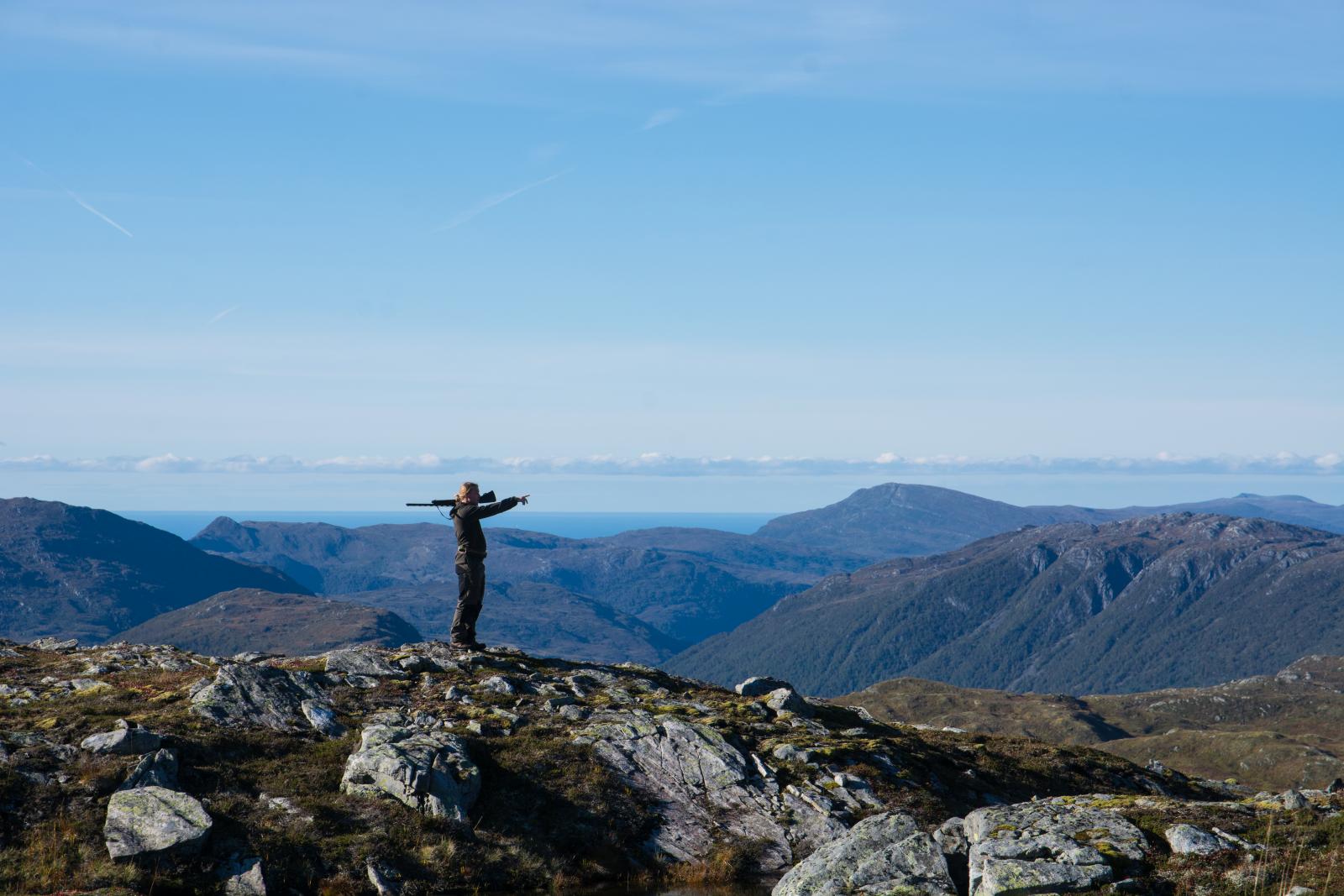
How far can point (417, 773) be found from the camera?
2756 cm

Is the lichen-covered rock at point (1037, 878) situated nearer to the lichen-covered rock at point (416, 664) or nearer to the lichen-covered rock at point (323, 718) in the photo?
the lichen-covered rock at point (323, 718)

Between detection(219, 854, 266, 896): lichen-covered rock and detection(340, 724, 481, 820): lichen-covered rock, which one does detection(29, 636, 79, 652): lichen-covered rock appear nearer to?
detection(340, 724, 481, 820): lichen-covered rock

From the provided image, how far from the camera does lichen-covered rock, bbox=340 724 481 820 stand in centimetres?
2731

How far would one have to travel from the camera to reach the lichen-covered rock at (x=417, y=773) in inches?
1075

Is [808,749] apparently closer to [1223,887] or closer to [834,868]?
[834,868]

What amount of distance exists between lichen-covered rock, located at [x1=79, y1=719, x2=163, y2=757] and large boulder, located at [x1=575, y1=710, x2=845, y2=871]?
1194 centimetres

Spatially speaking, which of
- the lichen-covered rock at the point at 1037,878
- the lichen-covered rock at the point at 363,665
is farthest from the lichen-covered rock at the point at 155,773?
the lichen-covered rock at the point at 1037,878

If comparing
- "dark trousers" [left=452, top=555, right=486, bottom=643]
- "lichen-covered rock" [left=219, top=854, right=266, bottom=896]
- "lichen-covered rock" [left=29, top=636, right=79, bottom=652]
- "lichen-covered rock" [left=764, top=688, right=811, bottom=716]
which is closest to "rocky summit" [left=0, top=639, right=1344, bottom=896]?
"lichen-covered rock" [left=219, top=854, right=266, bottom=896]

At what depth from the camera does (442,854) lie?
1012 inches

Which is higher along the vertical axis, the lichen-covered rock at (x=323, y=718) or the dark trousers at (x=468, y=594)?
the dark trousers at (x=468, y=594)

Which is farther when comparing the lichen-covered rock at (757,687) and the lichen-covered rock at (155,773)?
the lichen-covered rock at (757,687)

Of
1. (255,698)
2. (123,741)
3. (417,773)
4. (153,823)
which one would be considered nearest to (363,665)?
(255,698)

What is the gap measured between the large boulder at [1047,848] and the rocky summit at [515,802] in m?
0.07

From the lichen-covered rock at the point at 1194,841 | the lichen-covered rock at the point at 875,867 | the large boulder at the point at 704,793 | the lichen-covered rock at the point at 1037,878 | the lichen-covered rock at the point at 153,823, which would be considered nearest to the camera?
the lichen-covered rock at the point at 1037,878
